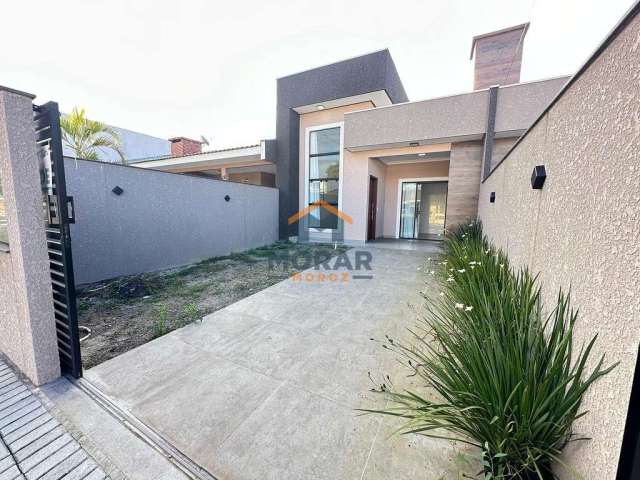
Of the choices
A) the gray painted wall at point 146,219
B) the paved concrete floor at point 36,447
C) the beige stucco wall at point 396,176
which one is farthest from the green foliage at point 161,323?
the beige stucco wall at point 396,176

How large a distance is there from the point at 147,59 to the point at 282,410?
8.04 meters

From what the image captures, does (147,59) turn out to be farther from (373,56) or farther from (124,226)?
(373,56)

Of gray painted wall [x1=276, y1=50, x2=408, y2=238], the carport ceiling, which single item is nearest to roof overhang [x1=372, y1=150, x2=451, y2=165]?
the carport ceiling

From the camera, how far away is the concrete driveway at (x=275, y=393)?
1.41m

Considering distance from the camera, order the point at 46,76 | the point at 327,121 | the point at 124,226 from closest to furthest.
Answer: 1. the point at 124,226
2. the point at 46,76
3. the point at 327,121

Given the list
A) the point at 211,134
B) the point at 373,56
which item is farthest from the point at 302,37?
the point at 211,134

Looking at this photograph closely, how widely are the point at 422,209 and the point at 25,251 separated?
11.3 metres

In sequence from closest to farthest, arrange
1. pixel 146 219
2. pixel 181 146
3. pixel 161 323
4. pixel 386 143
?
1. pixel 161 323
2. pixel 146 219
3. pixel 386 143
4. pixel 181 146

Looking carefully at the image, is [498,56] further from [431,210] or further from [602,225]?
[602,225]

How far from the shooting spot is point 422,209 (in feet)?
35.7

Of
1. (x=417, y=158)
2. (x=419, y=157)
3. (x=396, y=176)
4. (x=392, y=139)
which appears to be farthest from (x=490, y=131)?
(x=396, y=176)

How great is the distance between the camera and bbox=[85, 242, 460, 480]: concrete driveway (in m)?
1.41

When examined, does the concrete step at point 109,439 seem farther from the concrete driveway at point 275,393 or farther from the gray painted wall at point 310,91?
the gray painted wall at point 310,91

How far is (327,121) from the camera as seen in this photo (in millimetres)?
9273
